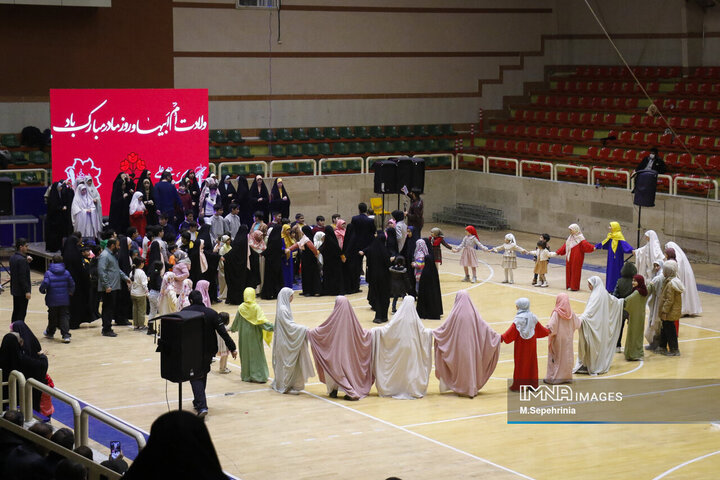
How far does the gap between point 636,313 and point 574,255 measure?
5132mm

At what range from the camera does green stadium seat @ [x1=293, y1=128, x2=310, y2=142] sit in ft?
95.1


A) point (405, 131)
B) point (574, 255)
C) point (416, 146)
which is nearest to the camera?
point (574, 255)

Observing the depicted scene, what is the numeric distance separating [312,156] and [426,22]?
533 cm

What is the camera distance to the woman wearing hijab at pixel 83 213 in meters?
21.8

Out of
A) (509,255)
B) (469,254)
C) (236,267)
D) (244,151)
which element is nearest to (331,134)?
(244,151)

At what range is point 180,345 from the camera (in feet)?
36.4

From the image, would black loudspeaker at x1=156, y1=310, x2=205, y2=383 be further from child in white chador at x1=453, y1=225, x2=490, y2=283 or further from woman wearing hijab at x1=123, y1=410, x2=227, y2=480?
child in white chador at x1=453, y1=225, x2=490, y2=283

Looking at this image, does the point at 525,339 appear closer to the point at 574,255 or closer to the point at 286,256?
the point at 574,255

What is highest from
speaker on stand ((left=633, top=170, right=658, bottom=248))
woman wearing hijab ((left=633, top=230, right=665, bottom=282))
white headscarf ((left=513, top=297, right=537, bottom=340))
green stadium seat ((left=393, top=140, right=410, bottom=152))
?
green stadium seat ((left=393, top=140, right=410, bottom=152))

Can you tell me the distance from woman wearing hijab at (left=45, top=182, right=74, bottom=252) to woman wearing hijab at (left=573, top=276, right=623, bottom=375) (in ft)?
37.8

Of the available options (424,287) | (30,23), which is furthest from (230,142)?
(424,287)

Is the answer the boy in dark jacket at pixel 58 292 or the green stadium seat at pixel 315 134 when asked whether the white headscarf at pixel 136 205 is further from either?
the green stadium seat at pixel 315 134

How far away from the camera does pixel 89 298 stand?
1691 centimetres

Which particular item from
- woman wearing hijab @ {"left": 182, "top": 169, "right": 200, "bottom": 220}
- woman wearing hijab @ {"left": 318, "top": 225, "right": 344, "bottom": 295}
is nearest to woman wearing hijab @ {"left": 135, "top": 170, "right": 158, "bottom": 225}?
woman wearing hijab @ {"left": 182, "top": 169, "right": 200, "bottom": 220}
